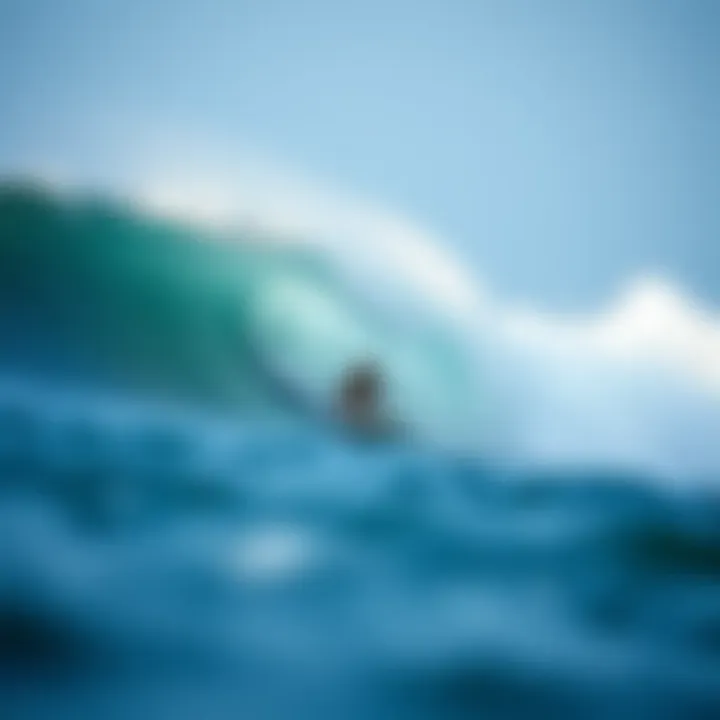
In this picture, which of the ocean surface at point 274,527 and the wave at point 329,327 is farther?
the wave at point 329,327

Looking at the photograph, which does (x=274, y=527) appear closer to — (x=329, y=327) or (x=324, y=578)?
(x=324, y=578)

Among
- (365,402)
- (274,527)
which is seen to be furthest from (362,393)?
(274,527)

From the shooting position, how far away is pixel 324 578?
102cm

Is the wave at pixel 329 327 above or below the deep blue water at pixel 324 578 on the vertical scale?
above

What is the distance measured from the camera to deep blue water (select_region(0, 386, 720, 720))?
3.23 feet

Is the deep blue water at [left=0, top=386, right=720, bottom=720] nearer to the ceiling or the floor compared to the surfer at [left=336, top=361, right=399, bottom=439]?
nearer to the floor

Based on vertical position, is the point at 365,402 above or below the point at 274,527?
above

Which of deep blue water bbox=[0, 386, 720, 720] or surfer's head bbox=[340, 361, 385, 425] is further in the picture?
surfer's head bbox=[340, 361, 385, 425]

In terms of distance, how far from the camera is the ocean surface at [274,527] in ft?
3.24

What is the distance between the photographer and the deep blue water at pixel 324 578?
38.7 inches

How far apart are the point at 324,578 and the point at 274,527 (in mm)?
97

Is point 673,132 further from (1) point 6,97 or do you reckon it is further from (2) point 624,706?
(1) point 6,97

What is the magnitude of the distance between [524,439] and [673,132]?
20.5 inches

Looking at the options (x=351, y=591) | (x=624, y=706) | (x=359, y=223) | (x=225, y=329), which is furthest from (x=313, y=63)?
(x=624, y=706)
